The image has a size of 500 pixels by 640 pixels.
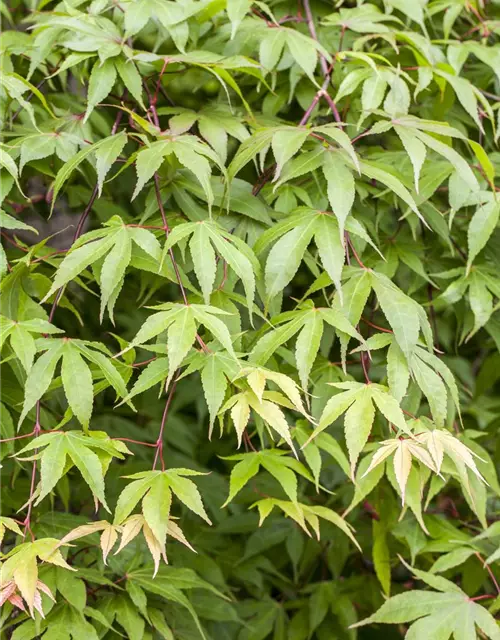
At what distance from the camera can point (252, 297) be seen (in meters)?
1.17

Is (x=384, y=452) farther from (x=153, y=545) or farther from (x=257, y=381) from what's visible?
(x=153, y=545)

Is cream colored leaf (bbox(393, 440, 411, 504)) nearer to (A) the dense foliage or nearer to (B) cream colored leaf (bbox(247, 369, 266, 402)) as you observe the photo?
(A) the dense foliage

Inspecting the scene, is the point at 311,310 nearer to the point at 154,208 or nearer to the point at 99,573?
the point at 154,208

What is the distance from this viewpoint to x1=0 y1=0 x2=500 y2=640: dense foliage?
1161 millimetres

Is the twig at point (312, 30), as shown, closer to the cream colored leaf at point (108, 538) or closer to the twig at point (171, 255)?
the twig at point (171, 255)

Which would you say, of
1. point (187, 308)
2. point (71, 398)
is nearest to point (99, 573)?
point (71, 398)

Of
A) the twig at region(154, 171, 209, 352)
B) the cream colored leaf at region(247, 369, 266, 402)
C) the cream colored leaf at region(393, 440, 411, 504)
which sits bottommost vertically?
the cream colored leaf at region(393, 440, 411, 504)

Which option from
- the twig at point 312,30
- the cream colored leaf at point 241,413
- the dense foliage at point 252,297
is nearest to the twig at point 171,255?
the dense foliage at point 252,297

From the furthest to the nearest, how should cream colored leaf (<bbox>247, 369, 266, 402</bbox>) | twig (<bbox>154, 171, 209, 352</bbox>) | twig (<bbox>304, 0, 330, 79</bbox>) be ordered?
1. twig (<bbox>304, 0, 330, 79</bbox>)
2. twig (<bbox>154, 171, 209, 352</bbox>)
3. cream colored leaf (<bbox>247, 369, 266, 402</bbox>)

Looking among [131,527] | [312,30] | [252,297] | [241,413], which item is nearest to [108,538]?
[131,527]

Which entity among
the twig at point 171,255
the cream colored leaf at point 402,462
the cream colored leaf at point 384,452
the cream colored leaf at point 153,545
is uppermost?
the twig at point 171,255

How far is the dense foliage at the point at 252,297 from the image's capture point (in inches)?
45.7

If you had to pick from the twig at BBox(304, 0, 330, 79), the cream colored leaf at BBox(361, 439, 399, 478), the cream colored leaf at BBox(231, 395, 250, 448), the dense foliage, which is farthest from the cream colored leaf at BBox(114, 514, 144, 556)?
the twig at BBox(304, 0, 330, 79)

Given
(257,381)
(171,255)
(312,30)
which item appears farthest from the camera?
(312,30)
